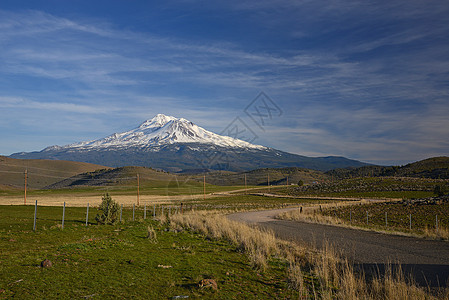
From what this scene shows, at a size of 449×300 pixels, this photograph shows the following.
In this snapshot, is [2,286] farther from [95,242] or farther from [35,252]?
[95,242]

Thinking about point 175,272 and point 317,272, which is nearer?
point 175,272

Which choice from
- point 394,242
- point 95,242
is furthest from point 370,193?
point 95,242

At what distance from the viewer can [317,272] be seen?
9.57 meters

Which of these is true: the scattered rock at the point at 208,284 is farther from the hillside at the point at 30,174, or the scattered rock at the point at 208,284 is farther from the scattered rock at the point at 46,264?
the hillside at the point at 30,174

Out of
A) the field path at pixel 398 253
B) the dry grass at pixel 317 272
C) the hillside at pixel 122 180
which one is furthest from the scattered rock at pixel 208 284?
the hillside at pixel 122 180

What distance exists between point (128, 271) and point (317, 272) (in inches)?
202

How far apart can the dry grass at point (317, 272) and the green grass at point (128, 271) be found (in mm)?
410

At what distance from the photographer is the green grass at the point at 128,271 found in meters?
7.24

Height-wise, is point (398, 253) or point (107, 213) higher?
point (107, 213)

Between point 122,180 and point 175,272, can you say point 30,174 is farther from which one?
point 175,272

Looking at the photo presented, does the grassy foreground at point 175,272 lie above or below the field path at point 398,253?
above

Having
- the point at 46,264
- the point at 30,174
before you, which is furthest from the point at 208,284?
the point at 30,174

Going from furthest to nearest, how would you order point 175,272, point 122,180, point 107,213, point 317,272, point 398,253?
point 122,180 → point 107,213 → point 398,253 → point 317,272 → point 175,272

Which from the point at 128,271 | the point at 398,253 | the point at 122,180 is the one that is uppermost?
the point at 122,180
